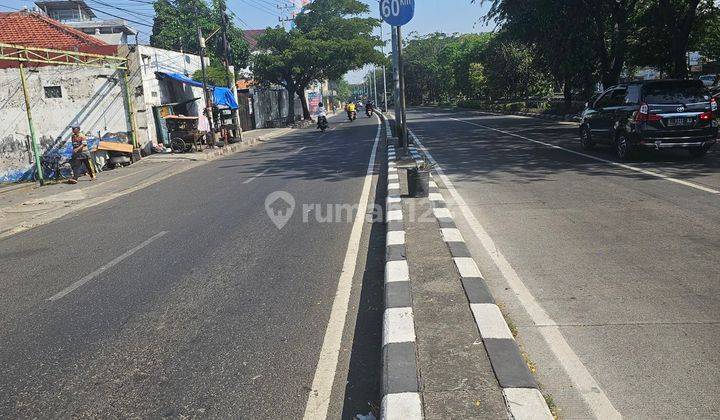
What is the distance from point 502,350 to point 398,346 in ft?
2.14

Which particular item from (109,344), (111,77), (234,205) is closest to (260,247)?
(109,344)

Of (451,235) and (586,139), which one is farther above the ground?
(586,139)

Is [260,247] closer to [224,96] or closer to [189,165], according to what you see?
[189,165]

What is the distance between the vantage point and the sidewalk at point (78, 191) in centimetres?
1018

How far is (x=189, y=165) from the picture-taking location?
18266mm

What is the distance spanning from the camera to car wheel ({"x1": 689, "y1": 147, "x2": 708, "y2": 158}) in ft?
37.4

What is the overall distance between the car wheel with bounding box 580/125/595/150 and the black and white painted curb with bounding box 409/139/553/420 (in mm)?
10384

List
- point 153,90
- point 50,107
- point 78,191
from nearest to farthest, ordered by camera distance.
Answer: point 78,191, point 50,107, point 153,90

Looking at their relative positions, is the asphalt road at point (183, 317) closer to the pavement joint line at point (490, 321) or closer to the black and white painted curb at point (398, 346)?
the black and white painted curb at point (398, 346)

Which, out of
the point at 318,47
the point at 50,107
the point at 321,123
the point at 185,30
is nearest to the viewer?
the point at 50,107

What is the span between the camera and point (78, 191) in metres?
13.4

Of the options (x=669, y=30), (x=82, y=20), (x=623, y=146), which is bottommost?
(x=623, y=146)

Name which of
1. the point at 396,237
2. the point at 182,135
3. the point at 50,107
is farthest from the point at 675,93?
the point at 50,107

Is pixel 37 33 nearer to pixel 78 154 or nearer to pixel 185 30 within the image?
pixel 78 154
